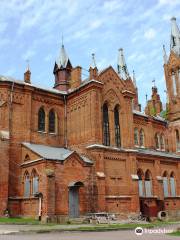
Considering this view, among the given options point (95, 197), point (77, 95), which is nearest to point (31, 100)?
point (77, 95)

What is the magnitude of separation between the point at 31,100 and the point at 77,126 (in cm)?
534

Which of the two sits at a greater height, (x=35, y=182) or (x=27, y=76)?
(x=27, y=76)

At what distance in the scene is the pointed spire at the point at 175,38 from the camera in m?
48.8

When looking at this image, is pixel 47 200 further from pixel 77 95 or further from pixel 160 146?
pixel 160 146

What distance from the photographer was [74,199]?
2717 cm

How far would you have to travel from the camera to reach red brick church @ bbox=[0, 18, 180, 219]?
26797 millimetres

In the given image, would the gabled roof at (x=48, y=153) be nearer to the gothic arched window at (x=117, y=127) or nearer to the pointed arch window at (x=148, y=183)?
the gothic arched window at (x=117, y=127)

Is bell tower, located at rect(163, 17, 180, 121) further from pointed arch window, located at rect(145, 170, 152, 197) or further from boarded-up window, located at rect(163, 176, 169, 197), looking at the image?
pointed arch window, located at rect(145, 170, 152, 197)

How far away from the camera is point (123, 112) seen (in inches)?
1378

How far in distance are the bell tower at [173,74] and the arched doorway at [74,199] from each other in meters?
23.8

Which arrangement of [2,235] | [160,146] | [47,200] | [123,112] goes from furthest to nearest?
[160,146], [123,112], [47,200], [2,235]

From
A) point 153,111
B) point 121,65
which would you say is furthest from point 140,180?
point 121,65

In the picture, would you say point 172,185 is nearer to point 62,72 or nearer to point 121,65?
point 62,72

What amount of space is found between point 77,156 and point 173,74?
2619 centimetres
